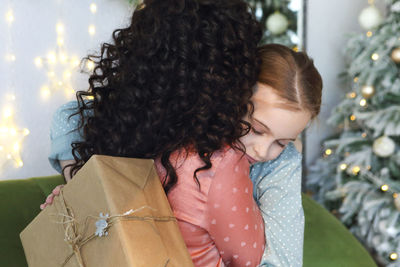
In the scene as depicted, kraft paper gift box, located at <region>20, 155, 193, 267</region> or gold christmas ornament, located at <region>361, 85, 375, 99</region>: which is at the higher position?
kraft paper gift box, located at <region>20, 155, 193, 267</region>

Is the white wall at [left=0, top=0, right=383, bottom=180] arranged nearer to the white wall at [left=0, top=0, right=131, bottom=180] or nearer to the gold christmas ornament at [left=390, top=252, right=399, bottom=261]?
the white wall at [left=0, top=0, right=131, bottom=180]

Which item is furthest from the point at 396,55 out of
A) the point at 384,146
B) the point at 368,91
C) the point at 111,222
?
the point at 111,222

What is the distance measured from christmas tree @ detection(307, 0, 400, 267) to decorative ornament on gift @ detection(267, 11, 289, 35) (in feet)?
1.53

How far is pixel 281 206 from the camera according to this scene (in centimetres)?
112

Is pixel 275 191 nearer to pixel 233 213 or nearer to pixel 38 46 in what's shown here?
pixel 233 213

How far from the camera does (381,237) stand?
2.12m

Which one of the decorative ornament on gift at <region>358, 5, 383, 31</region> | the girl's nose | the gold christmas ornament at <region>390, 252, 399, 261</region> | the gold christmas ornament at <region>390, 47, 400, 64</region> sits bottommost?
the gold christmas ornament at <region>390, 252, 399, 261</region>

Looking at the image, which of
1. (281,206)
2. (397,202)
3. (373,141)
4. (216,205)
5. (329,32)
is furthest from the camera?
(329,32)

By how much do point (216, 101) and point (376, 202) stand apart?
1.54 m

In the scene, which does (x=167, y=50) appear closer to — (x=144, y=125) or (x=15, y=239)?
(x=144, y=125)

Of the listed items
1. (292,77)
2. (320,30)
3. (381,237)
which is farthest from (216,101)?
(320,30)

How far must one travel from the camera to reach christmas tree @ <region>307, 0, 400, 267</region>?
6.63ft

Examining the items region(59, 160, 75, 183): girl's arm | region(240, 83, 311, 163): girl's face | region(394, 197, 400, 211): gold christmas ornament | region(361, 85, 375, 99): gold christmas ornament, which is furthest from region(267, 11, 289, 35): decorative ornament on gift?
region(59, 160, 75, 183): girl's arm

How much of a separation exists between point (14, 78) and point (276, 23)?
1.62 m
